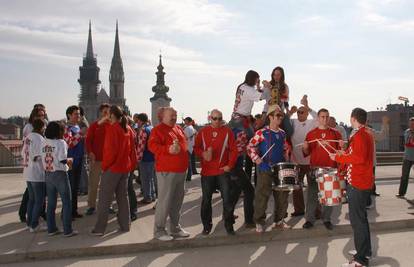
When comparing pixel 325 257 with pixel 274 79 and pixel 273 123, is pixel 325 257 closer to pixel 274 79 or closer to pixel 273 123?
pixel 273 123

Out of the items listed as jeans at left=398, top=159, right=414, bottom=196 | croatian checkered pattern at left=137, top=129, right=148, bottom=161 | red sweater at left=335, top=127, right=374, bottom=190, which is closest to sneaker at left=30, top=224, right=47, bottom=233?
croatian checkered pattern at left=137, top=129, right=148, bottom=161

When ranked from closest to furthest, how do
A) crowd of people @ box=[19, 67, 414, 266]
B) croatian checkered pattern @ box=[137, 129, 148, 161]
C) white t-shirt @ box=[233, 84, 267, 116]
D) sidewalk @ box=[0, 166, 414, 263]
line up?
sidewalk @ box=[0, 166, 414, 263], crowd of people @ box=[19, 67, 414, 266], white t-shirt @ box=[233, 84, 267, 116], croatian checkered pattern @ box=[137, 129, 148, 161]

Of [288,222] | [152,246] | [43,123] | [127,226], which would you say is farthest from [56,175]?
[288,222]

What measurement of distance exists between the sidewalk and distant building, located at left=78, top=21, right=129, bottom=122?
14042 cm

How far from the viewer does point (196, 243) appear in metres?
6.27

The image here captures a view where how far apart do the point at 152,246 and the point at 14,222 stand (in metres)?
2.90

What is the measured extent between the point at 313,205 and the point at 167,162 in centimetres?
261

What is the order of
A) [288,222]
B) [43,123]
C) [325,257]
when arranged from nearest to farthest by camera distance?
[325,257]
[43,123]
[288,222]

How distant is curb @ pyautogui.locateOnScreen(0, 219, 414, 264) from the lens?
223 inches

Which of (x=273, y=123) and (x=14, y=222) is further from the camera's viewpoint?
(x=14, y=222)

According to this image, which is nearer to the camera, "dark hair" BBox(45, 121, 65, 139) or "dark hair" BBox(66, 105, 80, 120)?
"dark hair" BBox(45, 121, 65, 139)

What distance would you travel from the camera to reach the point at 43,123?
21.9 feet

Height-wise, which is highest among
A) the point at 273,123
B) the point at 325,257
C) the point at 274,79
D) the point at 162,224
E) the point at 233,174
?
the point at 274,79

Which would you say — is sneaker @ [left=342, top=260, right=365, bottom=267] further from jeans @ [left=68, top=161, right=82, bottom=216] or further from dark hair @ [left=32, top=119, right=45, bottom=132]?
dark hair @ [left=32, top=119, right=45, bottom=132]
